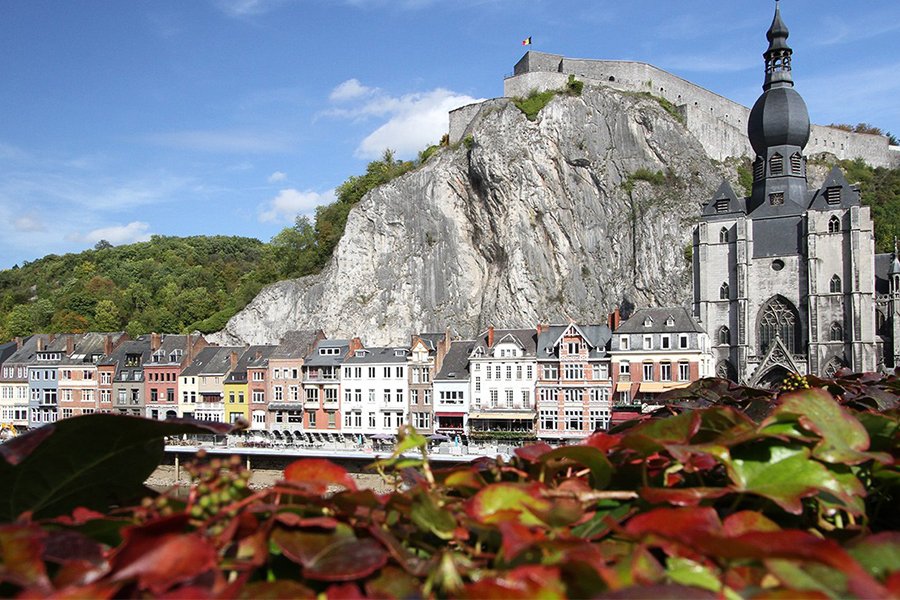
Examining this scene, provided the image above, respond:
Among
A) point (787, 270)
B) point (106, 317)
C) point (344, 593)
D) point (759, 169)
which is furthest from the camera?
point (106, 317)

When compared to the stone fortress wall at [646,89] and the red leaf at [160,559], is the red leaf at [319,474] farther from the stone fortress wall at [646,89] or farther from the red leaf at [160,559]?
the stone fortress wall at [646,89]

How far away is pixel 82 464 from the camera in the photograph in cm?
186

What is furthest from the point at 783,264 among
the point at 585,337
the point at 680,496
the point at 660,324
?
the point at 680,496

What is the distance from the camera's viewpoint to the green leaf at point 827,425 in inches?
71.4

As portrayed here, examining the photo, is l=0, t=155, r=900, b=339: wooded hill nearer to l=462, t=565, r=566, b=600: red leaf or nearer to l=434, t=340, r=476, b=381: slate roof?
l=434, t=340, r=476, b=381: slate roof

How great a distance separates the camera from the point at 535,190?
205 ft

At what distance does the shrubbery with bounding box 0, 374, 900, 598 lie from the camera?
1.26 metres

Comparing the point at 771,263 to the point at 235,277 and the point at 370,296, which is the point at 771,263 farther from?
the point at 235,277

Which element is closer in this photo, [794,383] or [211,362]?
[794,383]

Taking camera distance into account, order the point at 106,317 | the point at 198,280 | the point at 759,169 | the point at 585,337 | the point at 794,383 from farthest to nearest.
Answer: the point at 198,280 < the point at 106,317 < the point at 759,169 < the point at 585,337 < the point at 794,383

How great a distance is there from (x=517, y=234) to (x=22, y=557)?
6110 centimetres

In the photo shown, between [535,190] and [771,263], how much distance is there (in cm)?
2051

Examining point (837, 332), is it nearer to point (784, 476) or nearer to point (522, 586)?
point (784, 476)

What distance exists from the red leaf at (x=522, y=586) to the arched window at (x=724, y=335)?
48.3 metres
